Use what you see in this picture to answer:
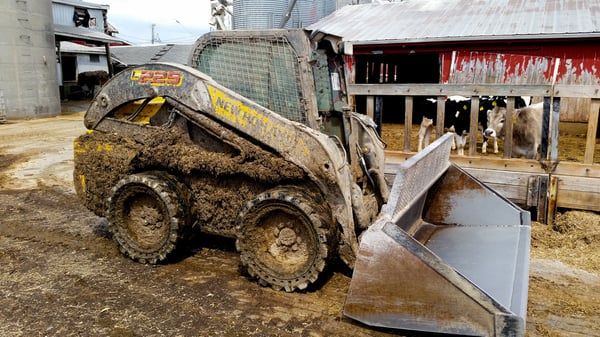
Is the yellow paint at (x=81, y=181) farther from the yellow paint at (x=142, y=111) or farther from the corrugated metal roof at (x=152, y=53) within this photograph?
the corrugated metal roof at (x=152, y=53)

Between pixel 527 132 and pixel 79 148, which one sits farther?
pixel 527 132

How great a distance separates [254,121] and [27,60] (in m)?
16.6

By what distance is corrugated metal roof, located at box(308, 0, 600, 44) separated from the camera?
494 inches

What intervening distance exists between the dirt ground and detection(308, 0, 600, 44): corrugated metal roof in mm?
7506

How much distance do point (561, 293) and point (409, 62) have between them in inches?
579

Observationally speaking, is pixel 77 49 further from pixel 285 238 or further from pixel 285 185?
pixel 285 238

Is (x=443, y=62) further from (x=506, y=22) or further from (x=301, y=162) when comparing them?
(x=301, y=162)

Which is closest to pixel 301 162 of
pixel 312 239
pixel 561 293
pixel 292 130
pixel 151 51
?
pixel 292 130

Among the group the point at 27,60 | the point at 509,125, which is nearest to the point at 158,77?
the point at 509,125

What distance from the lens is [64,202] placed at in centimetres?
699

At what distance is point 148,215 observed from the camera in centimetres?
464

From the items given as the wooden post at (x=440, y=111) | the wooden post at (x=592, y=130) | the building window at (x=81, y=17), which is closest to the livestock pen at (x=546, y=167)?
the wooden post at (x=592, y=130)

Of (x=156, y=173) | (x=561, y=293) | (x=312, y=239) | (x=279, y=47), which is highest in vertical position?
(x=279, y=47)

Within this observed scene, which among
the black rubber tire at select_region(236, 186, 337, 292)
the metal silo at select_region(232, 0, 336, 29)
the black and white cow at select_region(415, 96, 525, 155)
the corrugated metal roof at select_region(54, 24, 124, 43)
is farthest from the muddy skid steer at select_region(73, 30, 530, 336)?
the corrugated metal roof at select_region(54, 24, 124, 43)
